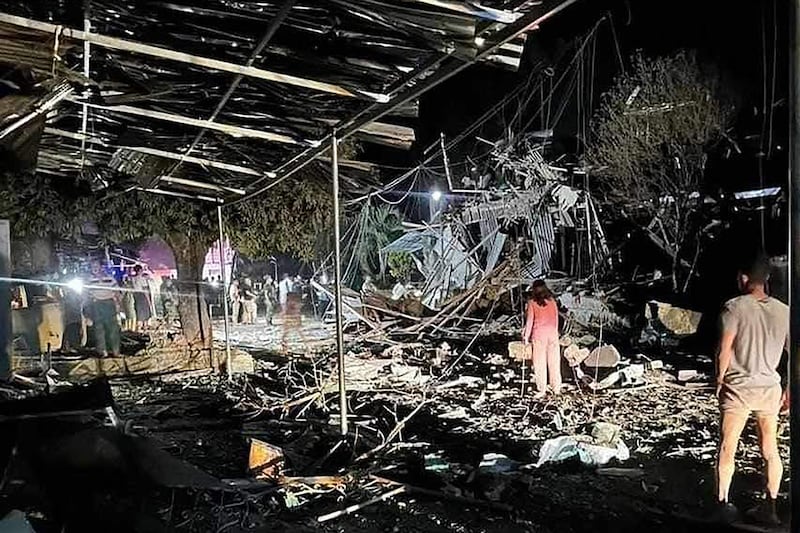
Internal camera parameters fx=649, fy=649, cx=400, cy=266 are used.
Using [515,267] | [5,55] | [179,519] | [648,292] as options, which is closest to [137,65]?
[5,55]

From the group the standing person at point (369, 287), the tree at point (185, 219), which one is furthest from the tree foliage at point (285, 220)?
the standing person at point (369, 287)

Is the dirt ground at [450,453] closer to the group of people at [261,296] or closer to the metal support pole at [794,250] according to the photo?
the group of people at [261,296]

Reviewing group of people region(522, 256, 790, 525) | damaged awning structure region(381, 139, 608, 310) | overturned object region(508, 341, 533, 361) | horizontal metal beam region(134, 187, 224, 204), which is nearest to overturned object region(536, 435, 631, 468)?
group of people region(522, 256, 790, 525)

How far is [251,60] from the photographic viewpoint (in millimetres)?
2869

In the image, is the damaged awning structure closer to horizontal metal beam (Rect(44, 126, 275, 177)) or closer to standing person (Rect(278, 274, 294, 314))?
standing person (Rect(278, 274, 294, 314))

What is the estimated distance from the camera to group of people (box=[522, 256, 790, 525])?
295 cm

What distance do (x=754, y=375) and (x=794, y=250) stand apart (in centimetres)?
229

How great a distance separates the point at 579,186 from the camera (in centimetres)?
748

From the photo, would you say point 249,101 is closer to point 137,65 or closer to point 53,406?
point 137,65

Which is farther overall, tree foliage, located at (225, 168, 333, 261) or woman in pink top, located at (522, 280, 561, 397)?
tree foliage, located at (225, 168, 333, 261)

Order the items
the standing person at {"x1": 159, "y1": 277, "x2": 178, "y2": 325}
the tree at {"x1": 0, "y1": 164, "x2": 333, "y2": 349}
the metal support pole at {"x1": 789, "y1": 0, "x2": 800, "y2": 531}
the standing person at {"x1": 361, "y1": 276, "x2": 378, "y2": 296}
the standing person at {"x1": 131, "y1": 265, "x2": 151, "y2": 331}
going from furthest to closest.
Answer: the standing person at {"x1": 361, "y1": 276, "x2": 378, "y2": 296}
the standing person at {"x1": 159, "y1": 277, "x2": 178, "y2": 325}
the standing person at {"x1": 131, "y1": 265, "x2": 151, "y2": 331}
the tree at {"x1": 0, "y1": 164, "x2": 333, "y2": 349}
the metal support pole at {"x1": 789, "y1": 0, "x2": 800, "y2": 531}

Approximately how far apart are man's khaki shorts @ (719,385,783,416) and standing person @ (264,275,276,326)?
20.8 feet

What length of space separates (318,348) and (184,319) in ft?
5.80

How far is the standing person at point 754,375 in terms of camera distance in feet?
9.67
